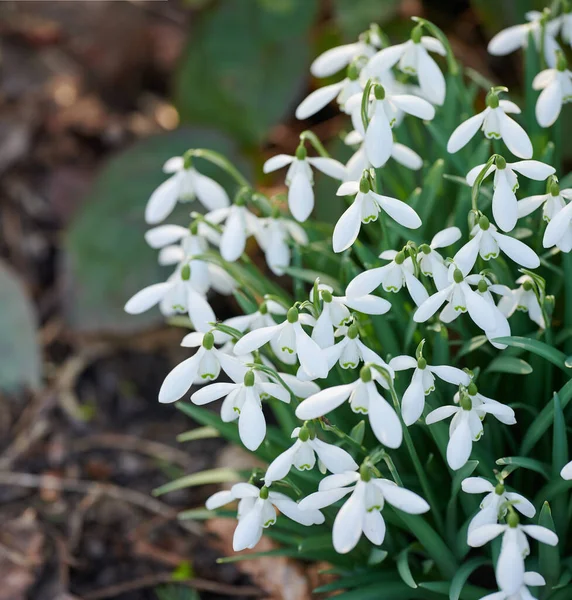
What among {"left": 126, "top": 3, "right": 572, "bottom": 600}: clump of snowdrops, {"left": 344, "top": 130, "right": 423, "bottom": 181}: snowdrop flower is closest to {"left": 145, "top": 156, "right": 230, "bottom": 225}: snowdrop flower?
{"left": 126, "top": 3, "right": 572, "bottom": 600}: clump of snowdrops

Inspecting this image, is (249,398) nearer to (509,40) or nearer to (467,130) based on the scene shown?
(467,130)

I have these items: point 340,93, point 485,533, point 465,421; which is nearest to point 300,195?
point 340,93

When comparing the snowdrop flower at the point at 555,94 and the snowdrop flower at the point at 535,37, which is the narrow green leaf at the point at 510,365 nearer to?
the snowdrop flower at the point at 555,94

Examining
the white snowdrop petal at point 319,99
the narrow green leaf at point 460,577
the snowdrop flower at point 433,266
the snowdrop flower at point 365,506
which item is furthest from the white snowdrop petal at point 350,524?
the white snowdrop petal at point 319,99

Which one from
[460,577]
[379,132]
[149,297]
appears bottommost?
[460,577]

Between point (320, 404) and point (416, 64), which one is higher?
point (416, 64)

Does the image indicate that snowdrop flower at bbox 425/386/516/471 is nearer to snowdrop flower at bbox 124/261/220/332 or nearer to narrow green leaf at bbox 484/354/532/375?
narrow green leaf at bbox 484/354/532/375
